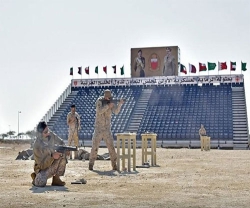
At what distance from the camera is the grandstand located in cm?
4841

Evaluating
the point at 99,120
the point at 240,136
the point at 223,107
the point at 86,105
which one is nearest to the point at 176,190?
the point at 99,120

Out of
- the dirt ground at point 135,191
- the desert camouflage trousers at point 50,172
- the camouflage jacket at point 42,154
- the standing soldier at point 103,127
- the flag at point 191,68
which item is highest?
the flag at point 191,68

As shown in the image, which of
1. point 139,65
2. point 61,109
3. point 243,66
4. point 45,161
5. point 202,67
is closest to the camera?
point 45,161

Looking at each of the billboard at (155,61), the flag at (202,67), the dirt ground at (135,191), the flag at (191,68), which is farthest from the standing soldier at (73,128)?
the flag at (191,68)

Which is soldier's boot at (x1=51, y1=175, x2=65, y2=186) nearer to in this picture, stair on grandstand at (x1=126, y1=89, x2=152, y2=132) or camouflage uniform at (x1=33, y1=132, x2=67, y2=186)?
camouflage uniform at (x1=33, y1=132, x2=67, y2=186)

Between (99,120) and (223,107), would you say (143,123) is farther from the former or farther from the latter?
(99,120)

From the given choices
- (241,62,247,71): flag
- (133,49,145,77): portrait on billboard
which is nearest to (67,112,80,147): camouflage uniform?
(133,49,145,77): portrait on billboard

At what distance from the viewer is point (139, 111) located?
54656 millimetres

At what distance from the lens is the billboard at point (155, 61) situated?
58500mm

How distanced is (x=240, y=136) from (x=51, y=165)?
38605 mm

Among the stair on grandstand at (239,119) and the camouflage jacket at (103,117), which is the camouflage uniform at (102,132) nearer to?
the camouflage jacket at (103,117)

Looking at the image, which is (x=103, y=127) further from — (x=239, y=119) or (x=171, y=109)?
(x=171, y=109)

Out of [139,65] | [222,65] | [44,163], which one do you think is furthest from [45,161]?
[222,65]

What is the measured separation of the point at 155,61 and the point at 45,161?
48946 mm
